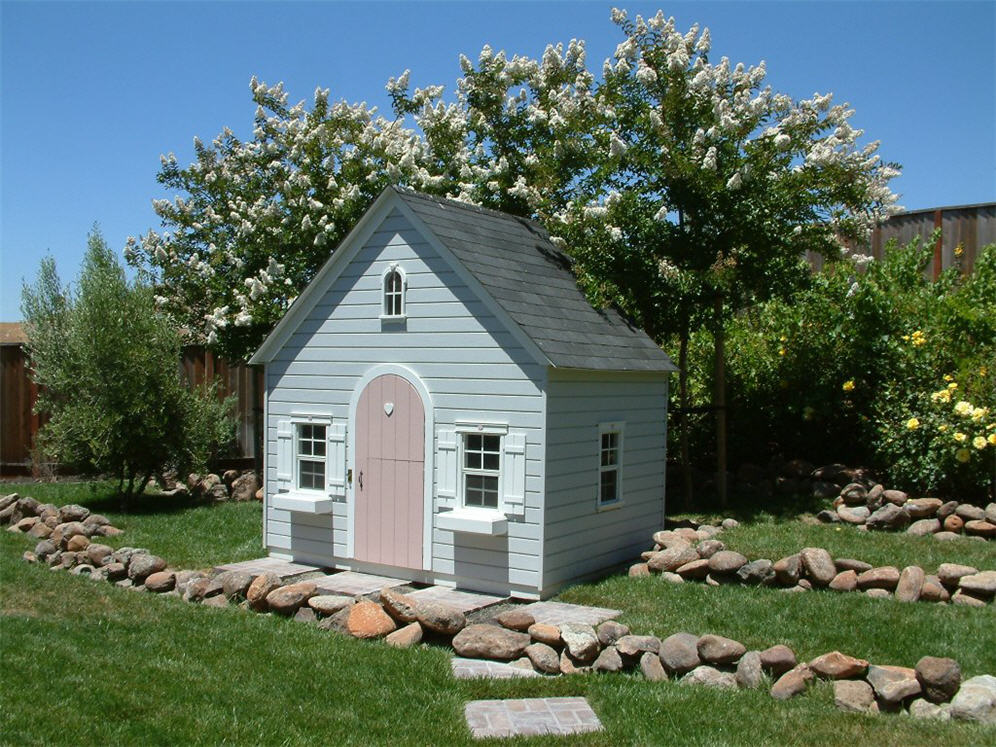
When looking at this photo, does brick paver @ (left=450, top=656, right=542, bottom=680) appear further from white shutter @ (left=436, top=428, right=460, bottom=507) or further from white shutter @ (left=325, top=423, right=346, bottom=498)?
white shutter @ (left=325, top=423, right=346, bottom=498)

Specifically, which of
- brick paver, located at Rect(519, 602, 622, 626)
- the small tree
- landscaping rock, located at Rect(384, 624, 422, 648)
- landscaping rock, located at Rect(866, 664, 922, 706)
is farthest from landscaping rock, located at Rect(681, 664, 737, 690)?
the small tree

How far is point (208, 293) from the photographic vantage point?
1728 cm

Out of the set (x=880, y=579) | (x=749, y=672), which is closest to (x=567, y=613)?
(x=749, y=672)

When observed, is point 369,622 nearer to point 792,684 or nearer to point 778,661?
point 778,661

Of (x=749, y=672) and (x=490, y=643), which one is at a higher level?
(x=749, y=672)

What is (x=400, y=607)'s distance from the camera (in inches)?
352

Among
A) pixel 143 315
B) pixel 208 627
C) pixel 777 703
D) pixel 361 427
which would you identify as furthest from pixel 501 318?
pixel 143 315

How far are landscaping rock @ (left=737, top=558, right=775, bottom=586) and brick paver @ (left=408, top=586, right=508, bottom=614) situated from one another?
2574 millimetres

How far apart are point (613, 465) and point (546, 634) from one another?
364 centimetres

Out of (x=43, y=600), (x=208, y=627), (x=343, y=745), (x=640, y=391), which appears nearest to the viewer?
(x=343, y=745)

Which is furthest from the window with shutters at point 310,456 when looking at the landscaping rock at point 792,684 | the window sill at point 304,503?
the landscaping rock at point 792,684

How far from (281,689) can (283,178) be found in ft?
39.1

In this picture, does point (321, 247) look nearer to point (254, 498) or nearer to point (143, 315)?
point (143, 315)

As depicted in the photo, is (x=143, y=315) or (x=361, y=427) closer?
(x=361, y=427)
